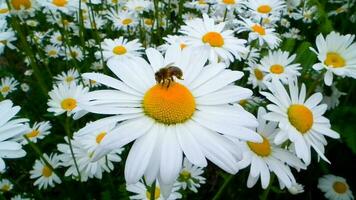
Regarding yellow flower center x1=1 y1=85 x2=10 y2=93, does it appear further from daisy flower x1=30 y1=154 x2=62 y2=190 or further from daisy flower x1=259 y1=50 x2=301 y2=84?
daisy flower x1=259 y1=50 x2=301 y2=84

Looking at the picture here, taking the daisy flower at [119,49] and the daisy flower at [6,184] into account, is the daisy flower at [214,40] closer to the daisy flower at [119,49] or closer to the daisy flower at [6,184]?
the daisy flower at [119,49]

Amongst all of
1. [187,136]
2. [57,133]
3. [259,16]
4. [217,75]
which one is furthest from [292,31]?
[187,136]

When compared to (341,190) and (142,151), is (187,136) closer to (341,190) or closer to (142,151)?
(142,151)

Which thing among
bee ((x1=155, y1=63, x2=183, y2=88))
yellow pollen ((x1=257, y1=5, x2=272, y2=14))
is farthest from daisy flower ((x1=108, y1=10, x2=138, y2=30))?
bee ((x1=155, y1=63, x2=183, y2=88))

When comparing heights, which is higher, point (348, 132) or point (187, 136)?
point (187, 136)

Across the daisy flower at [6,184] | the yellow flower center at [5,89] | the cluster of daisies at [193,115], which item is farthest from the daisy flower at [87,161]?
the yellow flower center at [5,89]
